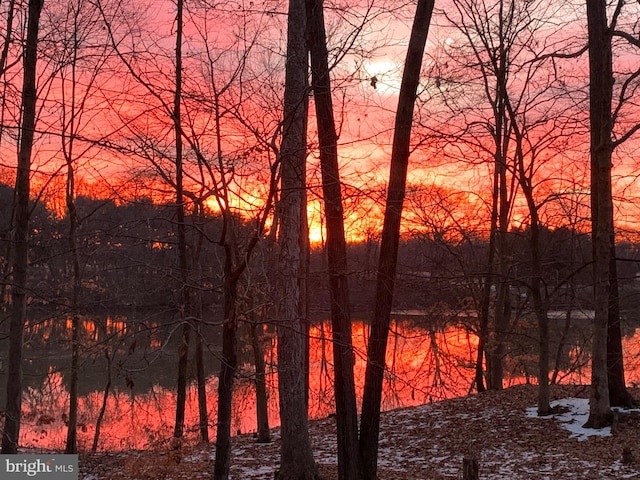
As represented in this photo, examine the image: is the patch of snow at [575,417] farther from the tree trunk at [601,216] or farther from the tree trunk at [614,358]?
the tree trunk at [614,358]

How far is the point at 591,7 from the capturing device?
9547mm

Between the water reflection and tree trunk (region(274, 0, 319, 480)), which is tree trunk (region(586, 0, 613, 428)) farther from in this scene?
tree trunk (region(274, 0, 319, 480))

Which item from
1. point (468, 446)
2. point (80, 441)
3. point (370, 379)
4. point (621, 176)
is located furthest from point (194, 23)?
point (80, 441)

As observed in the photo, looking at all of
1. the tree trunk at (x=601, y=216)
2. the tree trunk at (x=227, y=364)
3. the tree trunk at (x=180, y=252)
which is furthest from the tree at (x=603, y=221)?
the tree trunk at (x=227, y=364)

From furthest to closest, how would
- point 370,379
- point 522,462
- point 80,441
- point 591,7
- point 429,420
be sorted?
point 80,441, point 429,420, point 591,7, point 522,462, point 370,379

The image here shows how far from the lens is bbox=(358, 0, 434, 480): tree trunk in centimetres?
681

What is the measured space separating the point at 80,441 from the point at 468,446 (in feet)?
28.5

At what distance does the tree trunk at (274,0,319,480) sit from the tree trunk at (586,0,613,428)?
500cm

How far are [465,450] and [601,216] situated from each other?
14.6ft

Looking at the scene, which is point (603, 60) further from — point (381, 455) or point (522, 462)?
point (381, 455)

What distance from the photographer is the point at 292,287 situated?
7055 mm

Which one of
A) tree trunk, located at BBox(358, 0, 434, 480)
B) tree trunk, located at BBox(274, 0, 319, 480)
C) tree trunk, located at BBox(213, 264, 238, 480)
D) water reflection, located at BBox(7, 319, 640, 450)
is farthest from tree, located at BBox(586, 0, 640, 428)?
tree trunk, located at BBox(213, 264, 238, 480)

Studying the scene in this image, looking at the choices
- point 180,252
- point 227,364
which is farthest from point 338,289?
point 180,252

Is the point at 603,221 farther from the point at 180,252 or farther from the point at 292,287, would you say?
the point at 180,252
